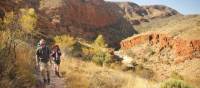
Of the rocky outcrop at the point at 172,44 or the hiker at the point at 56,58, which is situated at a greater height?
the hiker at the point at 56,58

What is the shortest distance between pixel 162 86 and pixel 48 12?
7085cm

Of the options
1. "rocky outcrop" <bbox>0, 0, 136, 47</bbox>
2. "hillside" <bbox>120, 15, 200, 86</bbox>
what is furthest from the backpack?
"rocky outcrop" <bbox>0, 0, 136, 47</bbox>

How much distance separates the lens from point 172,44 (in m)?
73.3

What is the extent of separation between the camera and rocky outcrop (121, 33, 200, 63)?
65812 mm

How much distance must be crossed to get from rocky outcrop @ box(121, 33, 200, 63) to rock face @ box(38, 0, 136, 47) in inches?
323

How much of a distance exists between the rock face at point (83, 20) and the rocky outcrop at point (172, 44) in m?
8.21

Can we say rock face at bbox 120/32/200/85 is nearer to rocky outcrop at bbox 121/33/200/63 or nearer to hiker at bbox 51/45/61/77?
rocky outcrop at bbox 121/33/200/63

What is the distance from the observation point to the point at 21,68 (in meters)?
11.5

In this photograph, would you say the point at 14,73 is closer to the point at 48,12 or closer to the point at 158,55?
the point at 158,55

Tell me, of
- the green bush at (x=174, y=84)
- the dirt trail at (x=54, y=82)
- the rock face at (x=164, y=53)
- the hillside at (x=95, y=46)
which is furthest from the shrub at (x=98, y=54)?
the green bush at (x=174, y=84)

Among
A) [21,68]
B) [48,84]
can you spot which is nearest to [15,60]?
[21,68]

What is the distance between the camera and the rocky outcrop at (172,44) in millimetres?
65812

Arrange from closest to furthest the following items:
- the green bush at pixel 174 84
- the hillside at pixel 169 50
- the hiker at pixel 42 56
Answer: the hiker at pixel 42 56 < the green bush at pixel 174 84 < the hillside at pixel 169 50

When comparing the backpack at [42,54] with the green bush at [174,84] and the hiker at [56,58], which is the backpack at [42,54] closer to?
the hiker at [56,58]
